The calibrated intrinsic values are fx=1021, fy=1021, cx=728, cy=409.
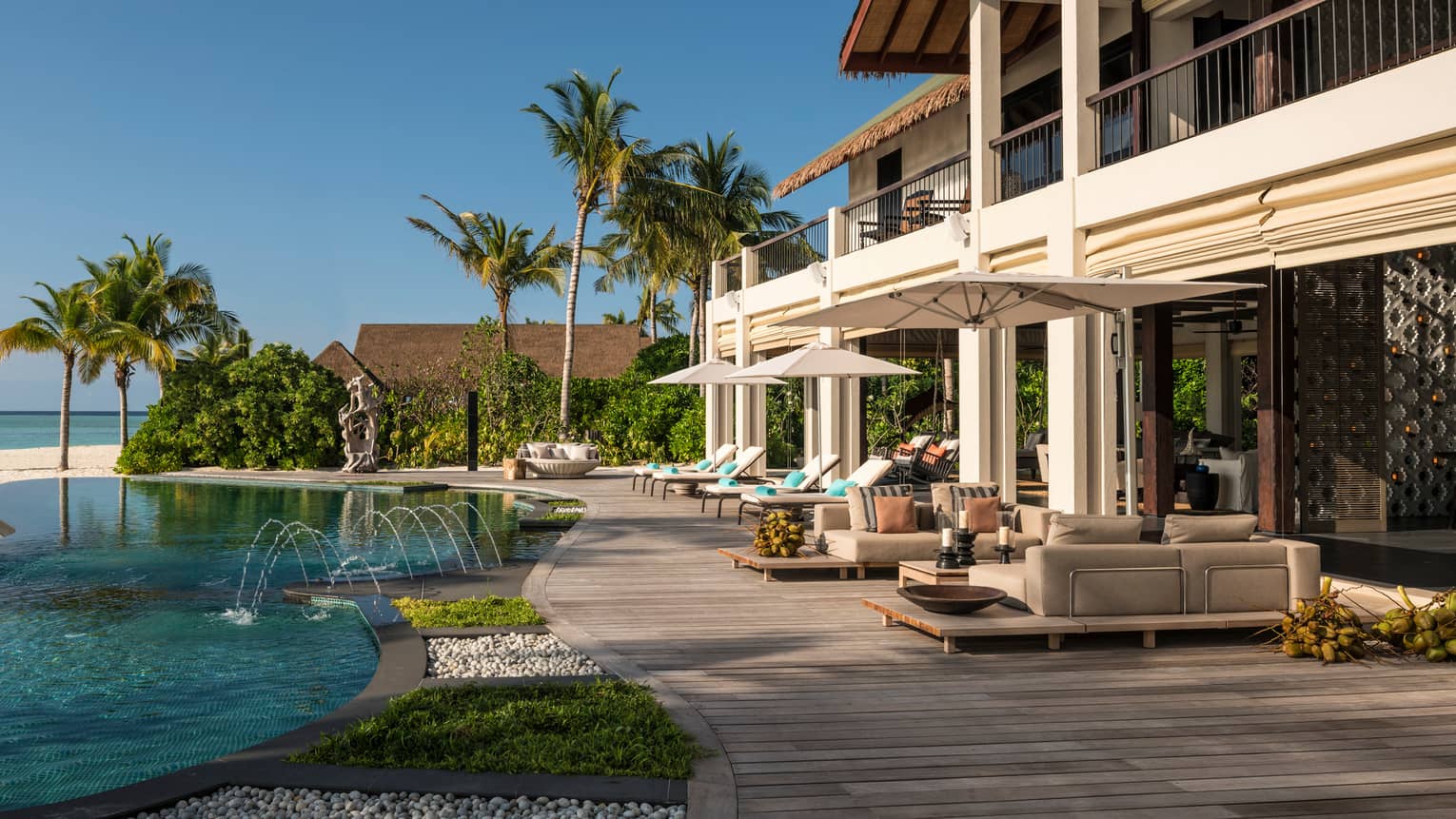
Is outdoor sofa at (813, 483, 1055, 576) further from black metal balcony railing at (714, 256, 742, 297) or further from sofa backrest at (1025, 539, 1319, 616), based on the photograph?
black metal balcony railing at (714, 256, 742, 297)

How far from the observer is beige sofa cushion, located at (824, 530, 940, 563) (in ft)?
29.9

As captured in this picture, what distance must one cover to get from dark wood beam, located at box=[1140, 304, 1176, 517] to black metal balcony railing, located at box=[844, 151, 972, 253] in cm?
377

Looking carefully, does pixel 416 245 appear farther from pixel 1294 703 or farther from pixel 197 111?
pixel 1294 703

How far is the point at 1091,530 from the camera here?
676 cm

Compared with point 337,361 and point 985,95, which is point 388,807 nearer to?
point 985,95

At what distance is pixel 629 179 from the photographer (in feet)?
88.7

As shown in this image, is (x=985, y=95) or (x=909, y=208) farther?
(x=909, y=208)

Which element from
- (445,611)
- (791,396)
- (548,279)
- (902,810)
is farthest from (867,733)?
(548,279)

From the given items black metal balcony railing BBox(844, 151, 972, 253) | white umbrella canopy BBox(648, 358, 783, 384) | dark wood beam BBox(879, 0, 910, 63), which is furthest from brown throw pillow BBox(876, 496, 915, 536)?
white umbrella canopy BBox(648, 358, 783, 384)

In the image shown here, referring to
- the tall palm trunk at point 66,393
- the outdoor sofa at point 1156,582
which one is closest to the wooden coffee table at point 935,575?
the outdoor sofa at point 1156,582

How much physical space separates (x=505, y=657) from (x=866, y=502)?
421 centimetres

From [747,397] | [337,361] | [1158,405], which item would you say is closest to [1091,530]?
[1158,405]

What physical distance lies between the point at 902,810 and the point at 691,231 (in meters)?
26.0

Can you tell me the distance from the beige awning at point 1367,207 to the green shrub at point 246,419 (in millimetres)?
24216
